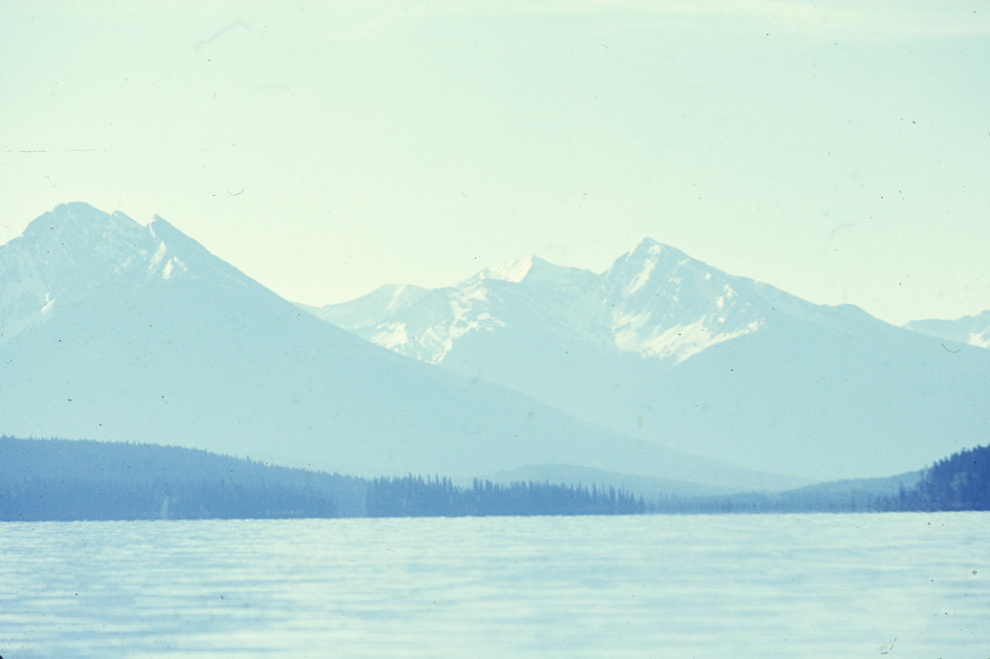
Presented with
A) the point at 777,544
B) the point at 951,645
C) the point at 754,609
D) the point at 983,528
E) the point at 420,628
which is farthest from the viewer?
the point at 983,528

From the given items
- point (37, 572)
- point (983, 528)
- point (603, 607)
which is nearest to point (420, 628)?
point (603, 607)

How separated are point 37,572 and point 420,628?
4526 centimetres

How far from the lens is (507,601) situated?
76.8m

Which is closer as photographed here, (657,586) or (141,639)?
(141,639)

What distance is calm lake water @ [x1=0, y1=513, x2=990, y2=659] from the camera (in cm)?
5875

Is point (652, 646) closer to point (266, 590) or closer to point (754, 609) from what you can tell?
point (754, 609)

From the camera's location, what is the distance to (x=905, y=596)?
2953 inches

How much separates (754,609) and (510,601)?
14.0 metres

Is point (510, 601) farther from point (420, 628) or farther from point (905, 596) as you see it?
point (905, 596)

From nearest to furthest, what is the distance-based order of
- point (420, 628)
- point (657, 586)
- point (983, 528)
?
point (420, 628)
point (657, 586)
point (983, 528)

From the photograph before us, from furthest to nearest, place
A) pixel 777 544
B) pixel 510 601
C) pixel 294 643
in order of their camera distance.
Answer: pixel 777 544, pixel 510 601, pixel 294 643

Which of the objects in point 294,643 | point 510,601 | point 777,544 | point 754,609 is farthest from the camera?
point 777,544

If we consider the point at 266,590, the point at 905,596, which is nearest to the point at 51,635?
the point at 266,590

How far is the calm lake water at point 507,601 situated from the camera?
5875cm
